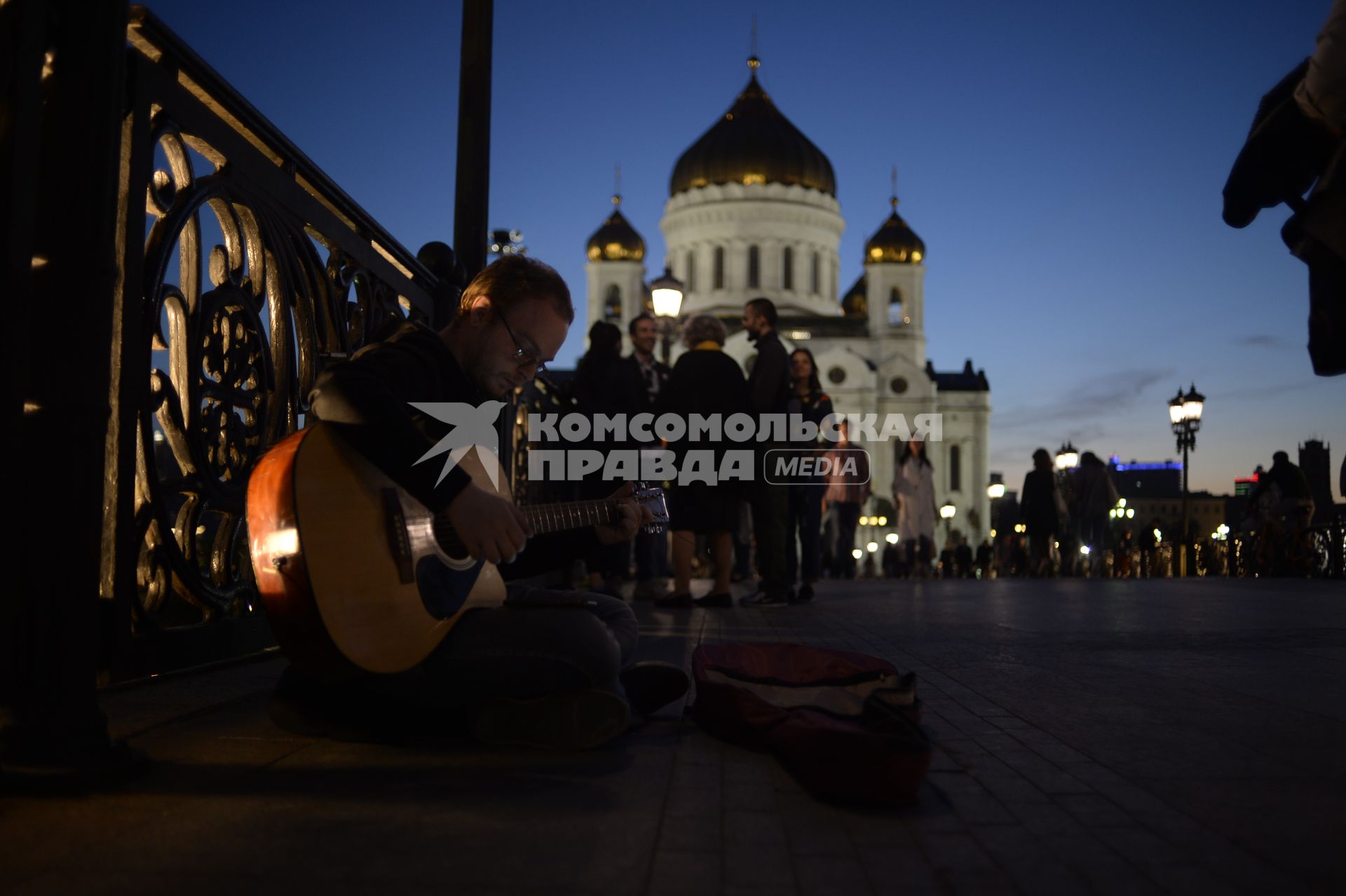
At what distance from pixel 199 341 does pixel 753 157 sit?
209 ft

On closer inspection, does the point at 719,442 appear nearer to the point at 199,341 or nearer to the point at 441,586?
the point at 199,341

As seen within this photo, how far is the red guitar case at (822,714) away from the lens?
211 centimetres

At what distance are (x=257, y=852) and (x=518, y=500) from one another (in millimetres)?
7396

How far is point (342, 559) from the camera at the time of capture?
92.2 inches

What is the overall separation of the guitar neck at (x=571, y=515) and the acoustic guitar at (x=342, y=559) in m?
0.41

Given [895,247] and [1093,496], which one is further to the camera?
[895,247]

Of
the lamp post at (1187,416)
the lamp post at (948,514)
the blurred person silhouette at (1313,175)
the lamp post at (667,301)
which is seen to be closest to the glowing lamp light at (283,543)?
the blurred person silhouette at (1313,175)

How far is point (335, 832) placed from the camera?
6.23ft

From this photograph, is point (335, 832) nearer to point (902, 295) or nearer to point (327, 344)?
point (327, 344)

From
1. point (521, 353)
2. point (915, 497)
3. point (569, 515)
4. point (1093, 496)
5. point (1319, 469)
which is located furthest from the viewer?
point (1319, 469)

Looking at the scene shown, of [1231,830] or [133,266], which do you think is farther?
[133,266]

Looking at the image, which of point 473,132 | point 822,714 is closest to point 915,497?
point 473,132

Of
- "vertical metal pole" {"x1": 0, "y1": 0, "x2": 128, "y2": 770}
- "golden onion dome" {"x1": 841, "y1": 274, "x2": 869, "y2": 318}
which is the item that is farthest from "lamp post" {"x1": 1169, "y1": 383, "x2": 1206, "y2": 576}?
"golden onion dome" {"x1": 841, "y1": 274, "x2": 869, "y2": 318}

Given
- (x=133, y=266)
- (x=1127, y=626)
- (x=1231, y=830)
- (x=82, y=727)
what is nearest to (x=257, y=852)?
(x=82, y=727)
